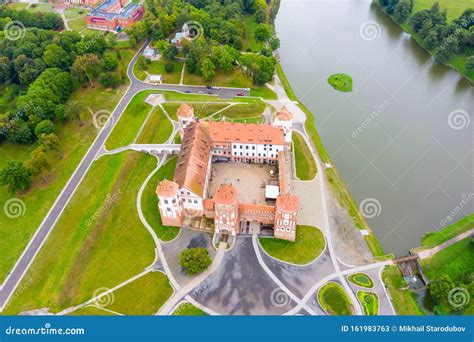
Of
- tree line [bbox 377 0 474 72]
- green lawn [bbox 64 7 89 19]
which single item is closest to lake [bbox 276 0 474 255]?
tree line [bbox 377 0 474 72]

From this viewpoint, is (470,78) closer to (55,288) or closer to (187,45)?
(187,45)

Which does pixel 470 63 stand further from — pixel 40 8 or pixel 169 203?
pixel 40 8

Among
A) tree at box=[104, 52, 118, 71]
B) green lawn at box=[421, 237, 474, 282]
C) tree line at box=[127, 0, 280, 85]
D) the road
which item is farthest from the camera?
tree at box=[104, 52, 118, 71]

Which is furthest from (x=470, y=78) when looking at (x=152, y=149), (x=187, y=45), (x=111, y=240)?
(x=111, y=240)

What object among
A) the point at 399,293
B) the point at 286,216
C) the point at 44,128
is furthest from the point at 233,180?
the point at 44,128

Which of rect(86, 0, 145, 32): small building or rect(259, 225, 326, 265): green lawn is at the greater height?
rect(259, 225, 326, 265): green lawn

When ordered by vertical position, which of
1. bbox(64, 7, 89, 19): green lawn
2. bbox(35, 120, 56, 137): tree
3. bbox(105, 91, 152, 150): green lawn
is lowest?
bbox(64, 7, 89, 19): green lawn

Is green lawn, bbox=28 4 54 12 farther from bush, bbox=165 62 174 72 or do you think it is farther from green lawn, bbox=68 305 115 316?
green lawn, bbox=68 305 115 316

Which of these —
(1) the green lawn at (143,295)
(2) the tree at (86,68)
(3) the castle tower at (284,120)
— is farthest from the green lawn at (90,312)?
(2) the tree at (86,68)
